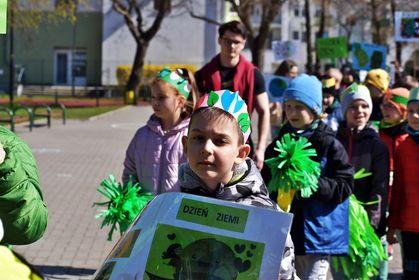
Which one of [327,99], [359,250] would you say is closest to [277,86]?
[327,99]

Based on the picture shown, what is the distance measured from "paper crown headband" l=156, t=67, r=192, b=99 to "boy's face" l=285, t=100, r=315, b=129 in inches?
25.9

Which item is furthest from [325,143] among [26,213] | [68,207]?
[68,207]

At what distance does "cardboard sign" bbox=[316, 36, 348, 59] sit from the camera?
17.4 m

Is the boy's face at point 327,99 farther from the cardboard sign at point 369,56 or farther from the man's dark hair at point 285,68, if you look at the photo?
the cardboard sign at point 369,56

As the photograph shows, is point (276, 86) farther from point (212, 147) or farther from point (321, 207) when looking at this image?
point (212, 147)

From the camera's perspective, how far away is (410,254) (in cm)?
552

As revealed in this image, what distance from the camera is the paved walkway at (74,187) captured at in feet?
23.7

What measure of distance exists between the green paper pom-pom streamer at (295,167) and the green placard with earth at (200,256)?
2186 millimetres

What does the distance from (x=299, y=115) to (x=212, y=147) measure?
1976 mm

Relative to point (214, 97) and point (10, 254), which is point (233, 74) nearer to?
point (214, 97)

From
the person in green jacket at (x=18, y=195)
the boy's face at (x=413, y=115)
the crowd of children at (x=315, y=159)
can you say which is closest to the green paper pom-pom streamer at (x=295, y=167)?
the crowd of children at (x=315, y=159)

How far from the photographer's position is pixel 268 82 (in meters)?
11.8

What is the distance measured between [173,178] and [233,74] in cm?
166

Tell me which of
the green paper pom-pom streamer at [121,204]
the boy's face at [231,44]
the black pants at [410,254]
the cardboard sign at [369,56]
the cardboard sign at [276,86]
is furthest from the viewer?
the cardboard sign at [369,56]
